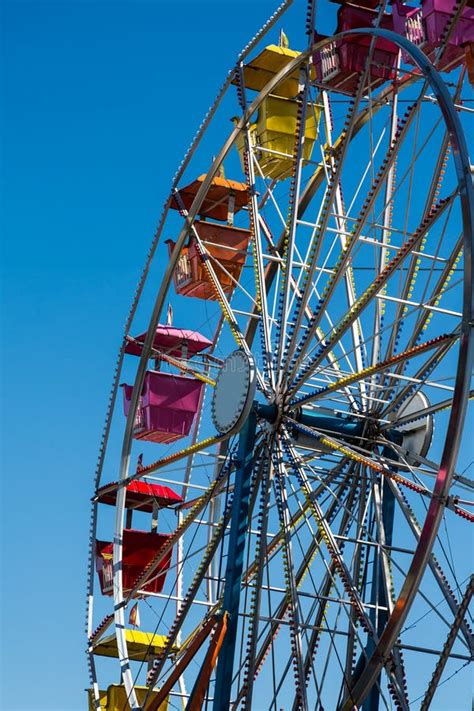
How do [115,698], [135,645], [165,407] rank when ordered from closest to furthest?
[115,698] < [135,645] < [165,407]

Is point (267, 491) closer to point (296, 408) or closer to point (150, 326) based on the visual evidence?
point (296, 408)

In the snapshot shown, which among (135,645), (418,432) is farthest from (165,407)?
(418,432)

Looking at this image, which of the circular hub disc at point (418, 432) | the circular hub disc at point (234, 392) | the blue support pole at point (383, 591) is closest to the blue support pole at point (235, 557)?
the circular hub disc at point (234, 392)

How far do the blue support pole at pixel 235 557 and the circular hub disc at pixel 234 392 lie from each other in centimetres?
21

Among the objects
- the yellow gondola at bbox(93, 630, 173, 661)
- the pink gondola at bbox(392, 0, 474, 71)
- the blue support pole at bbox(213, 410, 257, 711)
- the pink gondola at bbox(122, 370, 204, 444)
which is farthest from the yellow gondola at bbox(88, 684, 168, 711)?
the pink gondola at bbox(392, 0, 474, 71)

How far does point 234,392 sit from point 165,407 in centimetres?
466

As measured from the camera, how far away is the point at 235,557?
20406mm

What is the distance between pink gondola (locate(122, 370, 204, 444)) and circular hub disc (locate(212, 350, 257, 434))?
3.94 m

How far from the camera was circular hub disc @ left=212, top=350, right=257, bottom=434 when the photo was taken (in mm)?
20438

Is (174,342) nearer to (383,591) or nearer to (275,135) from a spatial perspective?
(275,135)

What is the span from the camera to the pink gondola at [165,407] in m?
25.1

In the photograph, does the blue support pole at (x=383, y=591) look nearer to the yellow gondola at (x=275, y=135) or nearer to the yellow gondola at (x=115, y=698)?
the yellow gondola at (x=115, y=698)

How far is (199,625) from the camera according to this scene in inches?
911

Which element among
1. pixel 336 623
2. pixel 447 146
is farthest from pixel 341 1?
pixel 336 623
